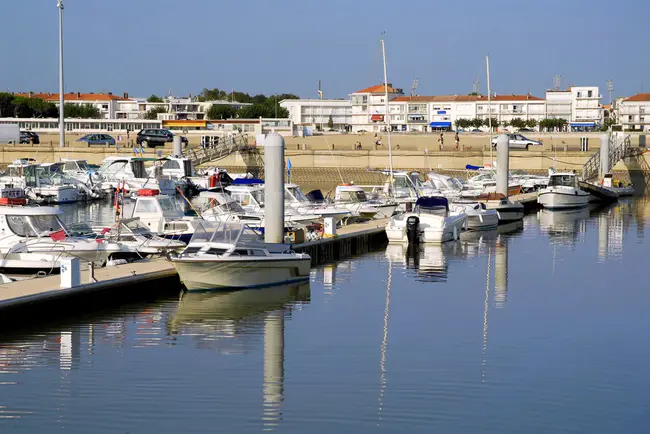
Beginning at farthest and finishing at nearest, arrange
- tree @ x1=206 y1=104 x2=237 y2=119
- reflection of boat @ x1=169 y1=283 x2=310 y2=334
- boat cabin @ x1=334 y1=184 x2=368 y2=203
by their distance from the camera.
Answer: tree @ x1=206 y1=104 x2=237 y2=119 < boat cabin @ x1=334 y1=184 x2=368 y2=203 < reflection of boat @ x1=169 y1=283 x2=310 y2=334

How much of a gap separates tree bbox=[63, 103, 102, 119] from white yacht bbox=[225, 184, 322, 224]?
401ft

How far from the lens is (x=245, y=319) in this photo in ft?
78.3

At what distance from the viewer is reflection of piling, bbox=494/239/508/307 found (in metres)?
27.7

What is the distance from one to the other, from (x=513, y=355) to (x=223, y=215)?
1786 centimetres

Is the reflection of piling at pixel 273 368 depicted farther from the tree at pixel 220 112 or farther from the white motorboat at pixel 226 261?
the tree at pixel 220 112

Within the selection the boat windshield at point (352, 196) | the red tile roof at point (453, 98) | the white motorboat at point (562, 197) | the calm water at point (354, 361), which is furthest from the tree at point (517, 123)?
the calm water at point (354, 361)

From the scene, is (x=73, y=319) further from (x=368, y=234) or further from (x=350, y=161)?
(x=350, y=161)

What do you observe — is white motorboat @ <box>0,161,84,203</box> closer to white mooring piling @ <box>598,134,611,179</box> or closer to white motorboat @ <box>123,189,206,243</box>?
white motorboat @ <box>123,189,206,243</box>

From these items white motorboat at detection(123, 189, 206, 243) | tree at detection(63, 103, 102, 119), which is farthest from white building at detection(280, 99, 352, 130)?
white motorboat at detection(123, 189, 206, 243)

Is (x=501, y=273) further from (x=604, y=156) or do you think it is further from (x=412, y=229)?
(x=604, y=156)

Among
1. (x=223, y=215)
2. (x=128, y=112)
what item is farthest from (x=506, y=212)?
(x=128, y=112)

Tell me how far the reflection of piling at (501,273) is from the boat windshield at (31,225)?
38.9 feet

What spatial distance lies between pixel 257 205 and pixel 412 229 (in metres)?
6.33

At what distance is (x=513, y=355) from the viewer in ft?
68.0
